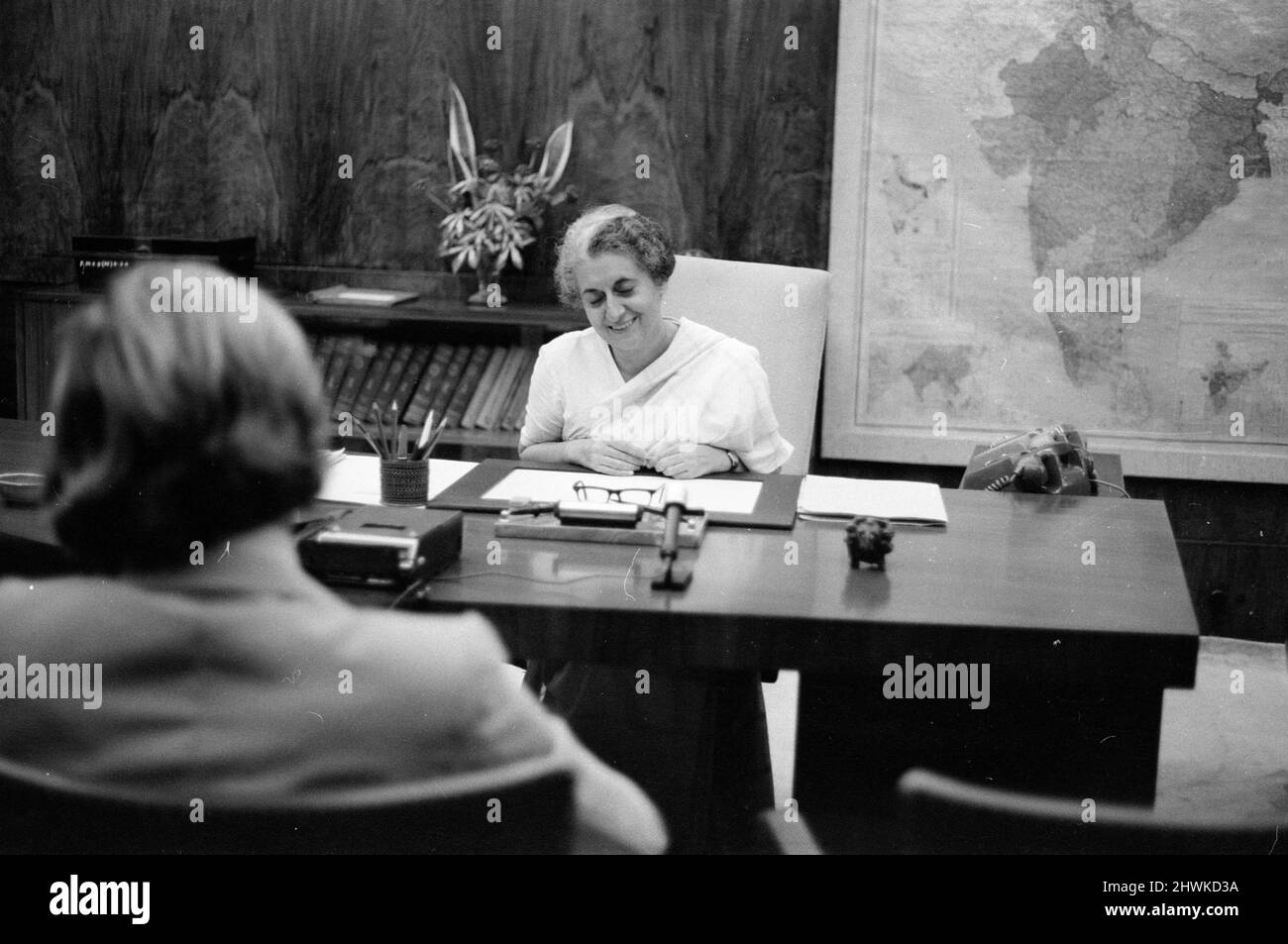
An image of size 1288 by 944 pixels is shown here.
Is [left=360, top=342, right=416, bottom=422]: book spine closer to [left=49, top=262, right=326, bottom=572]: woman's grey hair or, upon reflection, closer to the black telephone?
the black telephone

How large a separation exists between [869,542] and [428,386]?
5.84ft

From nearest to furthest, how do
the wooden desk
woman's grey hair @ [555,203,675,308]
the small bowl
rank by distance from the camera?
1. the wooden desk
2. the small bowl
3. woman's grey hair @ [555,203,675,308]

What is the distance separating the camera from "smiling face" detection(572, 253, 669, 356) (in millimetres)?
2521

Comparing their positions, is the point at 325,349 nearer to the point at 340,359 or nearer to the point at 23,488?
the point at 340,359

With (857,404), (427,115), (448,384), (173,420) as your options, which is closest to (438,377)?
(448,384)

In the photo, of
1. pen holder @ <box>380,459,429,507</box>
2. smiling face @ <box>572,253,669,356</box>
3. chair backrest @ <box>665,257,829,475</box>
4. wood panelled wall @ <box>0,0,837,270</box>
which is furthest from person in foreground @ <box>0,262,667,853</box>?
wood panelled wall @ <box>0,0,837,270</box>

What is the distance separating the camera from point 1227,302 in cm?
330

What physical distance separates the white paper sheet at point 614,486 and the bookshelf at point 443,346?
3.55 feet

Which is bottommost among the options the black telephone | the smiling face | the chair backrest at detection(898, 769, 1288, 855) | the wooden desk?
the chair backrest at detection(898, 769, 1288, 855)

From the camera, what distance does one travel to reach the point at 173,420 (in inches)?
54.0

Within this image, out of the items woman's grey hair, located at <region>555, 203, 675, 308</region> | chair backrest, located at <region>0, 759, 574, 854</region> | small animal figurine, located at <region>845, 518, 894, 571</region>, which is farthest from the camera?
woman's grey hair, located at <region>555, 203, 675, 308</region>

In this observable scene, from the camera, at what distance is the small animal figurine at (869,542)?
1.71 meters

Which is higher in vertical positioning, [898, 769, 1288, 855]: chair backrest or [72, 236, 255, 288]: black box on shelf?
[72, 236, 255, 288]: black box on shelf

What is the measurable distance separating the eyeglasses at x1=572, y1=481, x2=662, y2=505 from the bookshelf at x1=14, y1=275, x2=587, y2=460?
1.23 meters
